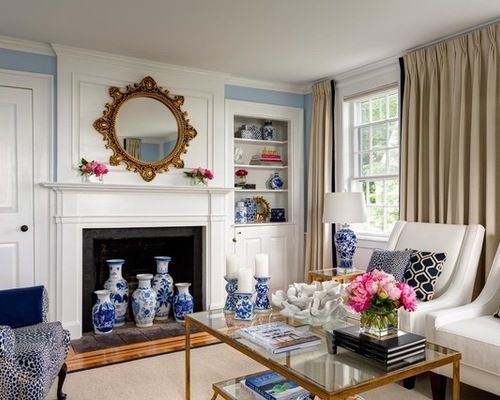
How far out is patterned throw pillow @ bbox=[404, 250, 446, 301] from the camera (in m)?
3.05

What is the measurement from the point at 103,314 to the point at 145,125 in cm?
179

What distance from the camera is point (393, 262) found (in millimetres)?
3258

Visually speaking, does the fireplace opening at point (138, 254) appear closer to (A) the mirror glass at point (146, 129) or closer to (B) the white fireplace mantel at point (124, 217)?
(B) the white fireplace mantel at point (124, 217)

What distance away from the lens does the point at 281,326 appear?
2326 mm

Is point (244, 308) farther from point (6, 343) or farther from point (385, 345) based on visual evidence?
point (6, 343)

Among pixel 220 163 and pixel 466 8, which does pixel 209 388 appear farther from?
pixel 466 8

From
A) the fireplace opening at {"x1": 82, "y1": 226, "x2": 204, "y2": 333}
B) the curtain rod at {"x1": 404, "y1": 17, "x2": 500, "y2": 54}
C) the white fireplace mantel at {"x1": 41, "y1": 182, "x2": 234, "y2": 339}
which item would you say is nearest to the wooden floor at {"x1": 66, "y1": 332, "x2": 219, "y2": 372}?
the white fireplace mantel at {"x1": 41, "y1": 182, "x2": 234, "y2": 339}

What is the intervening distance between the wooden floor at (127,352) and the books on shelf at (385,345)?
1.93m

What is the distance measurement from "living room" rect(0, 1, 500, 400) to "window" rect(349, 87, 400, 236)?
13cm

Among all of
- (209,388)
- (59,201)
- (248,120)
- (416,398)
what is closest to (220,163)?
(248,120)

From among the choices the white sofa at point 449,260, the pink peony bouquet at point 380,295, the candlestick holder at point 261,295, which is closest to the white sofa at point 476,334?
the white sofa at point 449,260

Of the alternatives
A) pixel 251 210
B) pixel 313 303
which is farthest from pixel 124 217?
pixel 313 303

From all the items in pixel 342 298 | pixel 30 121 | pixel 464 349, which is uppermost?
pixel 30 121

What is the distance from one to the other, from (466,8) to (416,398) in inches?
102
